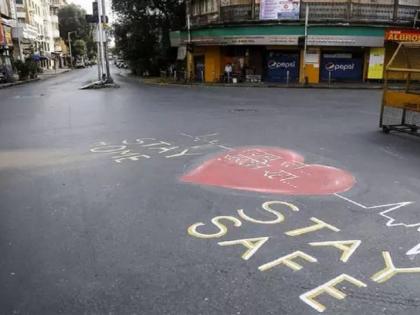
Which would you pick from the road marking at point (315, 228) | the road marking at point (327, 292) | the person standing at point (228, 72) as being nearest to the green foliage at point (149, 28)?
the person standing at point (228, 72)

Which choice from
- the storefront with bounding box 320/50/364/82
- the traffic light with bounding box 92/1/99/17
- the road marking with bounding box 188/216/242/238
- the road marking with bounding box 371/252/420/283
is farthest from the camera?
the storefront with bounding box 320/50/364/82

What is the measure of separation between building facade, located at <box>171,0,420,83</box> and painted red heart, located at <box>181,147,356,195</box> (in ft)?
79.2

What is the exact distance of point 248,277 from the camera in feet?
13.0

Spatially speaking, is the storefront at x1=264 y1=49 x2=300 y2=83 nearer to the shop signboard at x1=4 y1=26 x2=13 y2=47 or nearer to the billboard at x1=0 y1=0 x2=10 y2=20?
the shop signboard at x1=4 y1=26 x2=13 y2=47


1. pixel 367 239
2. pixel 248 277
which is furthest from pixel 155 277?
pixel 367 239

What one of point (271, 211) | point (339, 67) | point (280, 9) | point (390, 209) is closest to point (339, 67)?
point (339, 67)

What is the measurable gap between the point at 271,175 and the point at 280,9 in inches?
1043

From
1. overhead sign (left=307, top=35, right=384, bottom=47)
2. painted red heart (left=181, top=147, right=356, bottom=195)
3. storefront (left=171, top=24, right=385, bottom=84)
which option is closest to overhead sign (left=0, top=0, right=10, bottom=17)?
storefront (left=171, top=24, right=385, bottom=84)

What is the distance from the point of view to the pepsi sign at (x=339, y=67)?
32.0 m

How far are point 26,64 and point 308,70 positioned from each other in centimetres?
2440

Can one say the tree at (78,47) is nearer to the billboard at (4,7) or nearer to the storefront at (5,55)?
the billboard at (4,7)

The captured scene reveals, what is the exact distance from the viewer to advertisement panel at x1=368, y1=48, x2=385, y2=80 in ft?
103

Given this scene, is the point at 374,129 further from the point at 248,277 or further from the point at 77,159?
the point at 248,277

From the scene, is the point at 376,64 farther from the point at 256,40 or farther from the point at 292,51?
the point at 256,40
